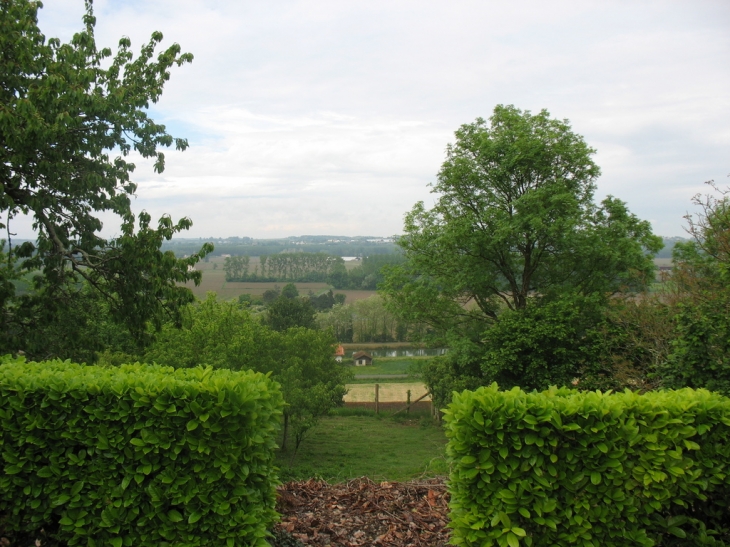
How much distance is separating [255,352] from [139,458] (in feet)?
45.8

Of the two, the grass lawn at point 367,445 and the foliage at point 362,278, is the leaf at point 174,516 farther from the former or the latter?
the foliage at point 362,278

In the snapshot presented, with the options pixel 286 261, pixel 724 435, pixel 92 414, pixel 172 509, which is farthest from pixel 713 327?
pixel 286 261

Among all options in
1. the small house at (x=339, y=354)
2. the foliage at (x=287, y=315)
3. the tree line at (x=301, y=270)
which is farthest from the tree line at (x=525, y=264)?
the tree line at (x=301, y=270)

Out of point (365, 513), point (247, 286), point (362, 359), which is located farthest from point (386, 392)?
point (247, 286)

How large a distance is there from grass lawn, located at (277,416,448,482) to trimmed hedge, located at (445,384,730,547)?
38.2ft

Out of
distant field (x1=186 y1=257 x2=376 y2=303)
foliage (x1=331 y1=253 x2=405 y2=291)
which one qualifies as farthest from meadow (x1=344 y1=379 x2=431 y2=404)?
foliage (x1=331 y1=253 x2=405 y2=291)

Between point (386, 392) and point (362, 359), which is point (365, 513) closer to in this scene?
point (386, 392)

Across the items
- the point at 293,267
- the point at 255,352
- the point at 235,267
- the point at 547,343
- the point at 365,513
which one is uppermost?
the point at 293,267

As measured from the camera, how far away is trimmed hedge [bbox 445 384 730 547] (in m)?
3.54

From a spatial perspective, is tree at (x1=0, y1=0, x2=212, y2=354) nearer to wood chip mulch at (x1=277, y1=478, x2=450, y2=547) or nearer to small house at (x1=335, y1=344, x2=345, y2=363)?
wood chip mulch at (x1=277, y1=478, x2=450, y2=547)

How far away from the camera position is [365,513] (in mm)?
4855

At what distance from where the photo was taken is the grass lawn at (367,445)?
17.4 meters

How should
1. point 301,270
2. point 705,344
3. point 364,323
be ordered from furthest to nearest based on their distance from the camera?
1. point 301,270
2. point 364,323
3. point 705,344

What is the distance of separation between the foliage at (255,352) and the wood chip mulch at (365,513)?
35.1 ft
